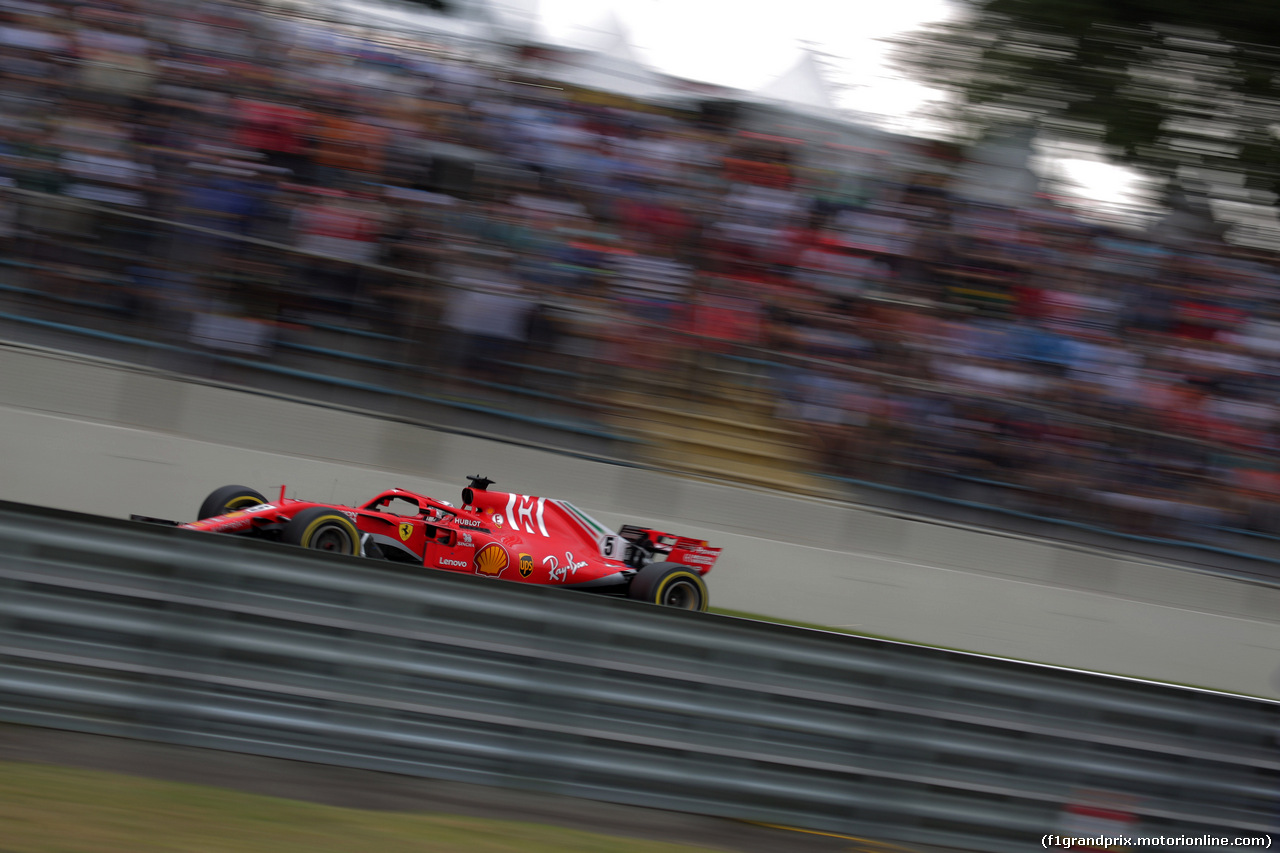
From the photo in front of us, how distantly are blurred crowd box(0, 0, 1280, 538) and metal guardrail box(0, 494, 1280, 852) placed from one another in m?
4.21

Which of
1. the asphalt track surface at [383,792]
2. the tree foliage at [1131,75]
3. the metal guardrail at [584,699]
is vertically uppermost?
the tree foliage at [1131,75]

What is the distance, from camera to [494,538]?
21.9 ft

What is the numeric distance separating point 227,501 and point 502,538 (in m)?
1.58

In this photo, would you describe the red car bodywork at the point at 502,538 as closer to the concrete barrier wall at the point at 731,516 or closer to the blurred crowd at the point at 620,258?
the concrete barrier wall at the point at 731,516

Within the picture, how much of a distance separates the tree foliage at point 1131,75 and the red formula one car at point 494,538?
4665 mm

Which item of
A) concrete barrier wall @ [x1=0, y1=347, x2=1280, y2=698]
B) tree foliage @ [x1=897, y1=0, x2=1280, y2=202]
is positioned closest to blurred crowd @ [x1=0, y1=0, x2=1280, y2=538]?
concrete barrier wall @ [x1=0, y1=347, x2=1280, y2=698]

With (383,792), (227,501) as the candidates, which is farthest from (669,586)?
(383,792)

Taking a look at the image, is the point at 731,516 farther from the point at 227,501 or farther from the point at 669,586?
the point at 227,501

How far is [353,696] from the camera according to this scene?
359cm

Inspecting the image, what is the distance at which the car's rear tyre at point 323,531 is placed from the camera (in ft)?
19.0

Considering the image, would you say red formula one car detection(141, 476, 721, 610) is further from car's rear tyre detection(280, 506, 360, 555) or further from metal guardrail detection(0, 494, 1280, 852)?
metal guardrail detection(0, 494, 1280, 852)

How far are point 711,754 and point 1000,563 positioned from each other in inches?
208

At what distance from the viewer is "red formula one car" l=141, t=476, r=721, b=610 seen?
6008 millimetres

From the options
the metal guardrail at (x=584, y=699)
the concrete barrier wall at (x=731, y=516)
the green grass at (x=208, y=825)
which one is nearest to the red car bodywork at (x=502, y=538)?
the concrete barrier wall at (x=731, y=516)
